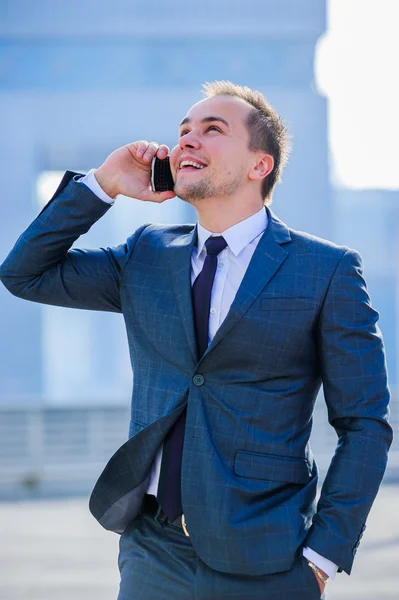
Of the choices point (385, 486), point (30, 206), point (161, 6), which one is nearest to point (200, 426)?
point (385, 486)

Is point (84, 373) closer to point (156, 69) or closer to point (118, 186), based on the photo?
point (156, 69)

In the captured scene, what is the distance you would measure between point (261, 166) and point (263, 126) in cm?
12

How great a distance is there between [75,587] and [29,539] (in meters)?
1.95

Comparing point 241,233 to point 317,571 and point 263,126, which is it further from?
point 317,571

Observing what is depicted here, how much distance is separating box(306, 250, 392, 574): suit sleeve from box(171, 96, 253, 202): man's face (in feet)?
1.38

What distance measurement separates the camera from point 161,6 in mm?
26609

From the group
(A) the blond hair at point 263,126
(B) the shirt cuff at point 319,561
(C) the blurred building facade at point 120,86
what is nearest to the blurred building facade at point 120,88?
(C) the blurred building facade at point 120,86

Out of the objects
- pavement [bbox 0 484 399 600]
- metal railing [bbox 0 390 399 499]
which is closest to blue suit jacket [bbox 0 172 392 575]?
pavement [bbox 0 484 399 600]

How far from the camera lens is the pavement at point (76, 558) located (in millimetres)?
6449

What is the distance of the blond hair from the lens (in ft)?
10.0

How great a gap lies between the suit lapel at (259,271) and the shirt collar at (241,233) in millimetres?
55

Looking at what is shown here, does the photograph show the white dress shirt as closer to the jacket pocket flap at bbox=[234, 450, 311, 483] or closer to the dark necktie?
the dark necktie

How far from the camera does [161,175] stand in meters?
3.11

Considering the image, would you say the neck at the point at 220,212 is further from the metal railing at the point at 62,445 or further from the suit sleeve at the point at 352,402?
the metal railing at the point at 62,445
